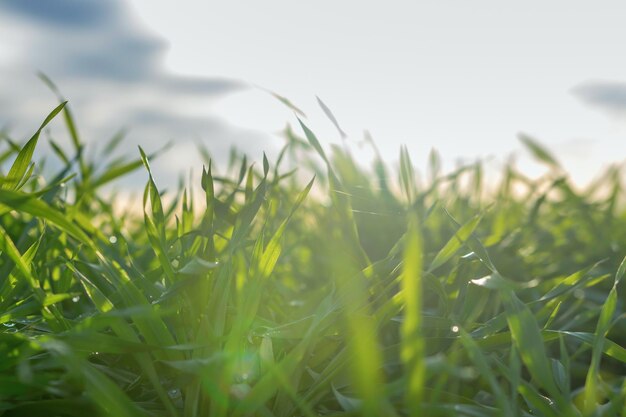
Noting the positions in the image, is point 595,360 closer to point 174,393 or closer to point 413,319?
point 413,319

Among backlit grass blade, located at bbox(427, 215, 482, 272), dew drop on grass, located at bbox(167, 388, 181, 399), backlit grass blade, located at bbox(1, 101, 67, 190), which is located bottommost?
dew drop on grass, located at bbox(167, 388, 181, 399)

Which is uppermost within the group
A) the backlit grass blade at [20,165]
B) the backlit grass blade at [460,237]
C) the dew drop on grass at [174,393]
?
the backlit grass blade at [20,165]

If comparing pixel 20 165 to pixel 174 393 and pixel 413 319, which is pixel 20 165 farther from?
pixel 413 319

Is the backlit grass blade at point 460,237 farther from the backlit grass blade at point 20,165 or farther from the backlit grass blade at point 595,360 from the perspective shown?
the backlit grass blade at point 20,165

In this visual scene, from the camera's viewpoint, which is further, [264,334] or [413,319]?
[264,334]

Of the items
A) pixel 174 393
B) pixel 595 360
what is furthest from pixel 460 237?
pixel 174 393

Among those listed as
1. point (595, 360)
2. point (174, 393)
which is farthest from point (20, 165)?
point (595, 360)

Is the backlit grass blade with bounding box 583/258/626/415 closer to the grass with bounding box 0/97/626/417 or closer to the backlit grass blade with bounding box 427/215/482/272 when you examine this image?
the grass with bounding box 0/97/626/417

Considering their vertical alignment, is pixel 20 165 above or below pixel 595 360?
above

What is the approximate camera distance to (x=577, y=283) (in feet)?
2.01

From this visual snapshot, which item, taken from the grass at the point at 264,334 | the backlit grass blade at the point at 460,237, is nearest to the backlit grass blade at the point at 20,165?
the grass at the point at 264,334

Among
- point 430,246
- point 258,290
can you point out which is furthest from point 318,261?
point 258,290

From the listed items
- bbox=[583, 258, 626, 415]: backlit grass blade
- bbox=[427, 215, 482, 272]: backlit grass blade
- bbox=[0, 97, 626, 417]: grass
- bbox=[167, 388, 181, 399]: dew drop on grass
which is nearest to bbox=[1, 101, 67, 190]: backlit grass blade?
bbox=[0, 97, 626, 417]: grass

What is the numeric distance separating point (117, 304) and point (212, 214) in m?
0.17
